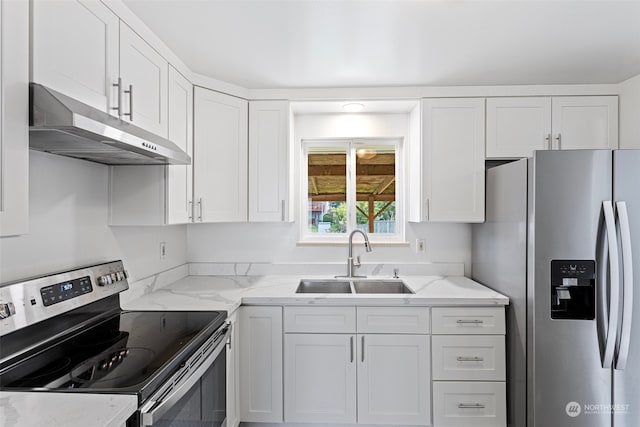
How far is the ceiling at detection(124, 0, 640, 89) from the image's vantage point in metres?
1.54

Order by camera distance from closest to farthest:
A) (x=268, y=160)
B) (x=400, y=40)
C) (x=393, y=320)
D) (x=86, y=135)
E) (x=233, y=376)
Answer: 1. (x=86, y=135)
2. (x=400, y=40)
3. (x=233, y=376)
4. (x=393, y=320)
5. (x=268, y=160)

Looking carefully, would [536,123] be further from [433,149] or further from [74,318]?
[74,318]

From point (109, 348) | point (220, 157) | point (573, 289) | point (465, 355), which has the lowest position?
point (465, 355)

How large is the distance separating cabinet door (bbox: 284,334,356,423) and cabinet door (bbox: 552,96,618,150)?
190 centimetres

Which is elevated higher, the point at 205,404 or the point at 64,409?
the point at 64,409

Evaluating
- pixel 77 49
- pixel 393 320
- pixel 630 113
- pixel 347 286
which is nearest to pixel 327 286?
pixel 347 286

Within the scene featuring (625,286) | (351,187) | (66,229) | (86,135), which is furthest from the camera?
(351,187)

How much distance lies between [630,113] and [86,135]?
2.96 meters

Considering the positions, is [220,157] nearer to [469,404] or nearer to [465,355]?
[465,355]

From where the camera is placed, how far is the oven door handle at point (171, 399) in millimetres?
1007

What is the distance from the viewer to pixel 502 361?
208 centimetres

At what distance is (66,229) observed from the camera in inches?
61.4

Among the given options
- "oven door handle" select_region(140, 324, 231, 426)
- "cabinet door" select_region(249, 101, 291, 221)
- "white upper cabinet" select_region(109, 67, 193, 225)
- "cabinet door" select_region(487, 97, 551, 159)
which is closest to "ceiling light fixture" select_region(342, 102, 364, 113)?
"cabinet door" select_region(249, 101, 291, 221)

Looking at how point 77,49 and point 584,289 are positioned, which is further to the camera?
point 584,289
